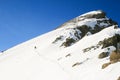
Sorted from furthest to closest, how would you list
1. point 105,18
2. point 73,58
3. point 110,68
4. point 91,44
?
point 105,18, point 91,44, point 73,58, point 110,68

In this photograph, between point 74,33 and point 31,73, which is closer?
point 31,73

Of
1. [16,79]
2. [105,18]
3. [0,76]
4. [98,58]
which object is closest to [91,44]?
[98,58]

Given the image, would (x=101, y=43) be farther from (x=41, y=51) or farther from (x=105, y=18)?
(x=105, y=18)

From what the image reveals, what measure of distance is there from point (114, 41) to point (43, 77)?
19522 millimetres

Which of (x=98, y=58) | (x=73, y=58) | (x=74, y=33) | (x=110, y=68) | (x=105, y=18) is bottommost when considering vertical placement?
(x=110, y=68)

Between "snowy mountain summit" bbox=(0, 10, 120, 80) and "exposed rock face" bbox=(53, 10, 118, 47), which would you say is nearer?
"snowy mountain summit" bbox=(0, 10, 120, 80)

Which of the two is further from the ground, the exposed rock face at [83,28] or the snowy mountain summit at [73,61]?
the exposed rock face at [83,28]

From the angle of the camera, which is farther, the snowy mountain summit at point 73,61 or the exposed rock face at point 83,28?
the exposed rock face at point 83,28

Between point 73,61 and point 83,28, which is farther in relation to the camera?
point 83,28

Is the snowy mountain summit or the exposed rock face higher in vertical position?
the exposed rock face

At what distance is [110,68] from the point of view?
3216cm

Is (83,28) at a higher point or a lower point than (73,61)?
higher

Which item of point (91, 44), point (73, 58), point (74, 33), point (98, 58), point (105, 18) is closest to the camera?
point (98, 58)

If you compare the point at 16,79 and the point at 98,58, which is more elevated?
the point at 16,79
